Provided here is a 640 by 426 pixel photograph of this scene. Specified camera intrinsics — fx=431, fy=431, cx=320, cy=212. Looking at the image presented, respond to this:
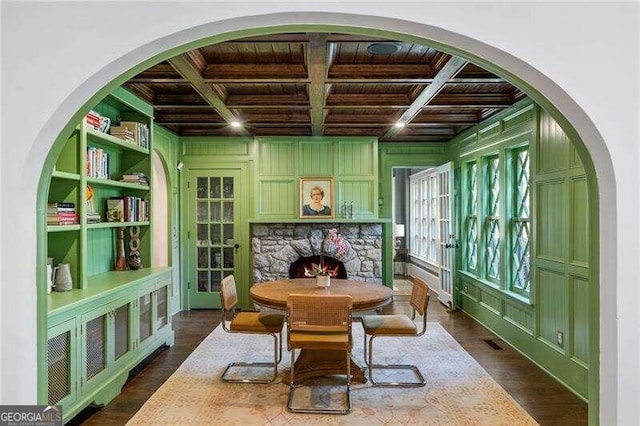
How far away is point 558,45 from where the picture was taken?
153 cm

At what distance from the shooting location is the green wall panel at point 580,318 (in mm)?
3162

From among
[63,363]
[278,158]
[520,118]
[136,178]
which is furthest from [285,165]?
[63,363]

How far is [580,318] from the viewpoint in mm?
3252

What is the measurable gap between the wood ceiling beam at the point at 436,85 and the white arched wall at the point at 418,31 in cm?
133

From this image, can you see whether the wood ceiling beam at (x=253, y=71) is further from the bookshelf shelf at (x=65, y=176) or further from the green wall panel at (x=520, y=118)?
the green wall panel at (x=520, y=118)

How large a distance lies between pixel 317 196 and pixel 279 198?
0.53m

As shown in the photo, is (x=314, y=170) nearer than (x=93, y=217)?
No

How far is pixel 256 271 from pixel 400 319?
9.14ft

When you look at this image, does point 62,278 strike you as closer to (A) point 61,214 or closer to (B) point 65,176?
(A) point 61,214

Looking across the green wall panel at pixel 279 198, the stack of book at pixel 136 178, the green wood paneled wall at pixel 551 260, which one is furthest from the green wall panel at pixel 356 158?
the stack of book at pixel 136 178

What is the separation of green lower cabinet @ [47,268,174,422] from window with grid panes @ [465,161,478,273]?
3.90 m

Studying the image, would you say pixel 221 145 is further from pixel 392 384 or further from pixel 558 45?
pixel 558 45

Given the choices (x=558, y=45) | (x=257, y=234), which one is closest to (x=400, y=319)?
(x=558, y=45)

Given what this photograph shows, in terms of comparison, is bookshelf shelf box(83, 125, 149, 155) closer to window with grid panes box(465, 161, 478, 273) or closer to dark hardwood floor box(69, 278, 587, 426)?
dark hardwood floor box(69, 278, 587, 426)
